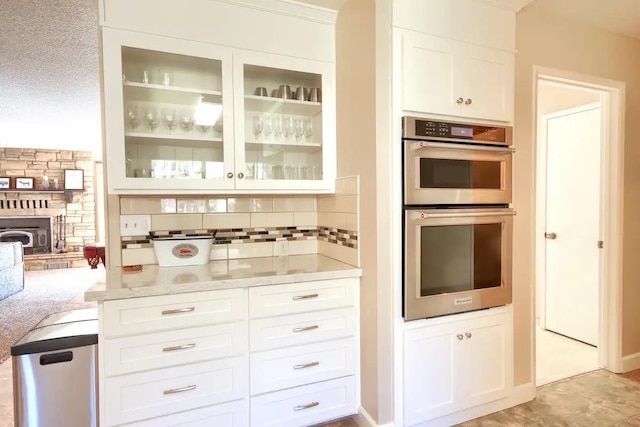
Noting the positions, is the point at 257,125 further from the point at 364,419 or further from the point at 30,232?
the point at 30,232

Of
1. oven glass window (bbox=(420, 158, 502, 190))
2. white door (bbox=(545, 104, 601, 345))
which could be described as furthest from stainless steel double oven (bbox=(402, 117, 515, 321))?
white door (bbox=(545, 104, 601, 345))

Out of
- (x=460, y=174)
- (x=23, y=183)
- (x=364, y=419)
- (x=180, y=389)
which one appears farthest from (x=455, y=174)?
(x=23, y=183)

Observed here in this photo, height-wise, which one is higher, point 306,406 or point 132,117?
point 132,117

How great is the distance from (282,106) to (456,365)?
176cm

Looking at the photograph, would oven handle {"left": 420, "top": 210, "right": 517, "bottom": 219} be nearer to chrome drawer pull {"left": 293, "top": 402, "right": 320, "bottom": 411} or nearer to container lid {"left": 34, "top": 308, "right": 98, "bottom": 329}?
chrome drawer pull {"left": 293, "top": 402, "right": 320, "bottom": 411}

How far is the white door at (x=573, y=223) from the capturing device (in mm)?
2896

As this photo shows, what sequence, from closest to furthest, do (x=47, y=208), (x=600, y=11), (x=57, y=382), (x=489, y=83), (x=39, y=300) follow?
(x=57, y=382)
(x=489, y=83)
(x=600, y=11)
(x=39, y=300)
(x=47, y=208)

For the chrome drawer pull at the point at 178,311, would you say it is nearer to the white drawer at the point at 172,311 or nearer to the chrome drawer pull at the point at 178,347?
the white drawer at the point at 172,311

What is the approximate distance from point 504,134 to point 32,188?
8.06 meters

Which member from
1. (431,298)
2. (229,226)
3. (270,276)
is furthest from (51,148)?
(431,298)

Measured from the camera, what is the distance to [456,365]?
189 centimetres

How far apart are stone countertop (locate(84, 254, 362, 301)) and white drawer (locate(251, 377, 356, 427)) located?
0.57 metres

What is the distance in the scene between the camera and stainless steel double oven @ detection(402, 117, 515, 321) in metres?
1.75

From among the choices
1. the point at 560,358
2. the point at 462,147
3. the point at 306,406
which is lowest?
the point at 560,358
